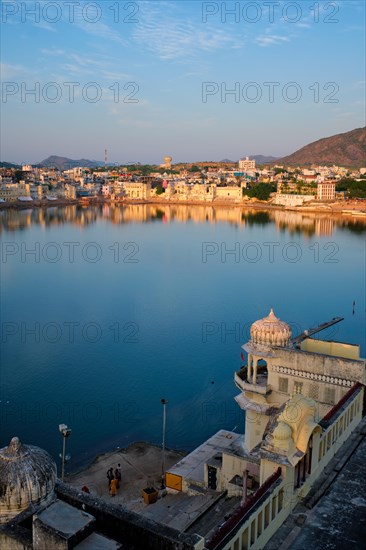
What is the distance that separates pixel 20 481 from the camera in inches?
116

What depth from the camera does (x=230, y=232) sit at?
48062 millimetres

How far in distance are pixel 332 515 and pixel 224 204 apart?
80.7 metres

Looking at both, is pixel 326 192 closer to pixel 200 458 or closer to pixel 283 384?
pixel 200 458

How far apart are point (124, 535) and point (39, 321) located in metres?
17.0

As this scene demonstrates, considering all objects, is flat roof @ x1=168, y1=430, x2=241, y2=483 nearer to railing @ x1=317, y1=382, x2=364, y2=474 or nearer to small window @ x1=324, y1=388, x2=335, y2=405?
small window @ x1=324, y1=388, x2=335, y2=405

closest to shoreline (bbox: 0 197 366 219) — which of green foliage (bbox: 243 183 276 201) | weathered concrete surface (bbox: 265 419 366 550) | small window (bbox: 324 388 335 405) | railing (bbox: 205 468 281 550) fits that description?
green foliage (bbox: 243 183 276 201)

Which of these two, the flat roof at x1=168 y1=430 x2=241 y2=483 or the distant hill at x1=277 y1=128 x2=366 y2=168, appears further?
the distant hill at x1=277 y1=128 x2=366 y2=168

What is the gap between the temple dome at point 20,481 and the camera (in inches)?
116

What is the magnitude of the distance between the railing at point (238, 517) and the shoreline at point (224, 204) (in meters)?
60.5

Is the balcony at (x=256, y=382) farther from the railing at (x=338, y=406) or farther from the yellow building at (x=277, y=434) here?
the railing at (x=338, y=406)

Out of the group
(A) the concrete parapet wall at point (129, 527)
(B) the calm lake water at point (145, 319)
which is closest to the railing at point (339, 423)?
(A) the concrete parapet wall at point (129, 527)

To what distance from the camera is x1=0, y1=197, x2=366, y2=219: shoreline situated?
66562 millimetres

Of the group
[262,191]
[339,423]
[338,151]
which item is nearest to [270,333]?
[339,423]

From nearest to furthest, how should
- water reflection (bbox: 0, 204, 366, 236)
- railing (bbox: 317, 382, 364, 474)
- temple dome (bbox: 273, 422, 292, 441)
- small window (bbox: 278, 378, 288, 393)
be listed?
temple dome (bbox: 273, 422, 292, 441)
railing (bbox: 317, 382, 364, 474)
small window (bbox: 278, 378, 288, 393)
water reflection (bbox: 0, 204, 366, 236)
